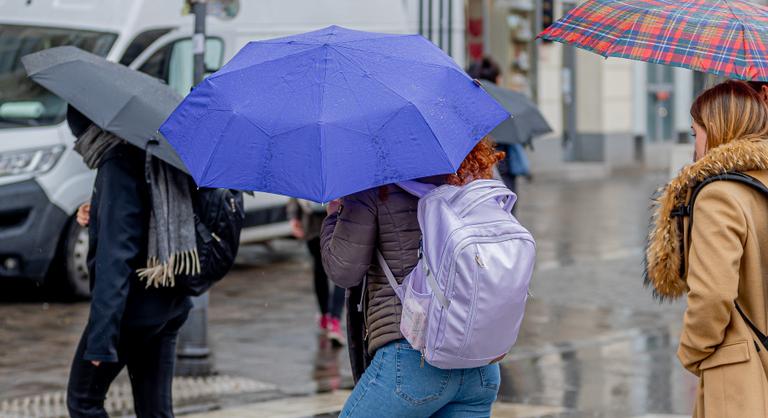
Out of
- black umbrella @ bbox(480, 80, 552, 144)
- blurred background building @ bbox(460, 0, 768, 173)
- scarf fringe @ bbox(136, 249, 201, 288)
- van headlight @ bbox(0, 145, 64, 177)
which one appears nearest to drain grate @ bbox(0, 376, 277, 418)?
scarf fringe @ bbox(136, 249, 201, 288)

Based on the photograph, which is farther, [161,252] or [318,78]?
[161,252]

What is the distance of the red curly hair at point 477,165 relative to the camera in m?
4.02

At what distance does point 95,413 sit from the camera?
506cm

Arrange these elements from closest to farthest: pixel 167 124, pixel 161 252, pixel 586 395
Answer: pixel 167 124, pixel 161 252, pixel 586 395

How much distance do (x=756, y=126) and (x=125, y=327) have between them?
7.88ft

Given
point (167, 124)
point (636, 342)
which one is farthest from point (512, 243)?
point (636, 342)

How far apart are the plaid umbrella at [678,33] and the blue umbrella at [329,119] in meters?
0.44

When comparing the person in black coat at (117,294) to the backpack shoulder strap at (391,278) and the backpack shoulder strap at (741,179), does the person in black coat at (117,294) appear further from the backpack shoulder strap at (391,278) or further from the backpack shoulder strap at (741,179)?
the backpack shoulder strap at (741,179)

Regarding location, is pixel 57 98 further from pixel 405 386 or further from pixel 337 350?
pixel 405 386

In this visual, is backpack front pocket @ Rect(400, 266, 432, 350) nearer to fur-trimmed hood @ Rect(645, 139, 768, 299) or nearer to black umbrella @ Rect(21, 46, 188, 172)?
A: fur-trimmed hood @ Rect(645, 139, 768, 299)

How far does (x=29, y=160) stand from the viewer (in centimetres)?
1057

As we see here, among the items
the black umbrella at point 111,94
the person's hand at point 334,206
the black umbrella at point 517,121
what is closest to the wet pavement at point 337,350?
the black umbrella at point 517,121

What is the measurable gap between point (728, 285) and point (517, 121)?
18.2 ft

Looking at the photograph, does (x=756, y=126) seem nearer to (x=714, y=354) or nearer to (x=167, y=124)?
(x=714, y=354)
